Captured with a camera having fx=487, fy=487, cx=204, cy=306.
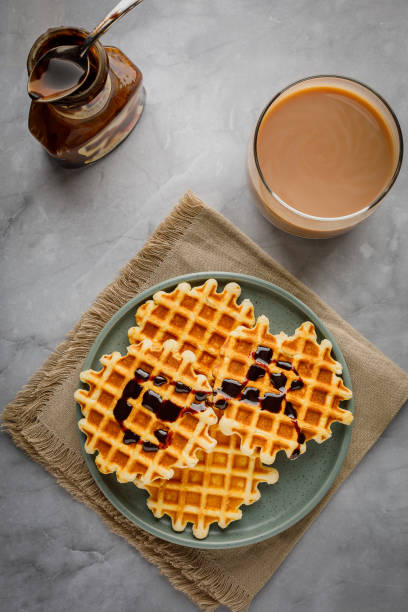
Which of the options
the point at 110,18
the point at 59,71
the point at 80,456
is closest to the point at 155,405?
the point at 80,456

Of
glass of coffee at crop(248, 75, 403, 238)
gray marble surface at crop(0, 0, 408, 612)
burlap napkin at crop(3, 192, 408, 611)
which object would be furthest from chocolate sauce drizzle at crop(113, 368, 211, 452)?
glass of coffee at crop(248, 75, 403, 238)

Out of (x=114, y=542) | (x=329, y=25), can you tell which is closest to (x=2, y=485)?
(x=114, y=542)

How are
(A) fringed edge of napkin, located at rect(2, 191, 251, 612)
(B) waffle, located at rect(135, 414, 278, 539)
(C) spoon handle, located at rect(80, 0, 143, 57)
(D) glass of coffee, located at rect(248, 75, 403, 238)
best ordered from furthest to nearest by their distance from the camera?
(A) fringed edge of napkin, located at rect(2, 191, 251, 612)
(B) waffle, located at rect(135, 414, 278, 539)
(D) glass of coffee, located at rect(248, 75, 403, 238)
(C) spoon handle, located at rect(80, 0, 143, 57)

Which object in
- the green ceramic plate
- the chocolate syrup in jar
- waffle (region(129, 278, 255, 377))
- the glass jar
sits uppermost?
the chocolate syrup in jar

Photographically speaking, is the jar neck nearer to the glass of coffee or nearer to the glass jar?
the glass jar

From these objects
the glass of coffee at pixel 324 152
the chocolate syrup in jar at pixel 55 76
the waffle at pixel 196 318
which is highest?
the chocolate syrup in jar at pixel 55 76

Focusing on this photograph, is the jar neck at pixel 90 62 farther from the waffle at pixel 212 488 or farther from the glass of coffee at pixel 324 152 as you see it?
the waffle at pixel 212 488

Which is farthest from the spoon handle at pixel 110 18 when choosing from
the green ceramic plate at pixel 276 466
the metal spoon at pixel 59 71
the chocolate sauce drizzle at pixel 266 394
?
the chocolate sauce drizzle at pixel 266 394

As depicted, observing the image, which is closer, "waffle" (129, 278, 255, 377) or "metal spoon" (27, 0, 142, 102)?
"metal spoon" (27, 0, 142, 102)
